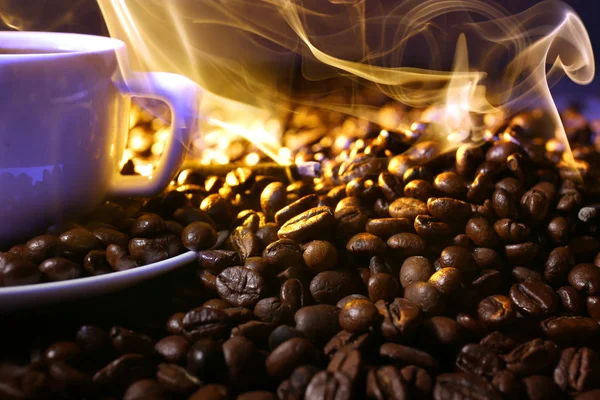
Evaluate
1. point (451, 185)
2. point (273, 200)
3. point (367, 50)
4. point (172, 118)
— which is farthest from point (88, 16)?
point (451, 185)

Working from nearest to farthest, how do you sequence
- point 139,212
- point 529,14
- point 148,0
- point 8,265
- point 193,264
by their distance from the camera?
1. point 8,265
2. point 193,264
3. point 139,212
4. point 148,0
5. point 529,14

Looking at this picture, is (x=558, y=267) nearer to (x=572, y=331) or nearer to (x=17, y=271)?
(x=572, y=331)

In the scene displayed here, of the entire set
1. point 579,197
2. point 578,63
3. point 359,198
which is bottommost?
point 359,198

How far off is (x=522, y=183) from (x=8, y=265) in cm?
133

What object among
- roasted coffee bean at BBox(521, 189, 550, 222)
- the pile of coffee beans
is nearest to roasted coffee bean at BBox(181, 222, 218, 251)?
the pile of coffee beans

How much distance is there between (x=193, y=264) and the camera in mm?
1446

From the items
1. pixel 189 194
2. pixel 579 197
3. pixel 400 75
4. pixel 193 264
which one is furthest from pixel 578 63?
pixel 193 264

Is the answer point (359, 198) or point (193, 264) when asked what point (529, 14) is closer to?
point (359, 198)

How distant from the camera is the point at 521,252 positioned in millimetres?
1425

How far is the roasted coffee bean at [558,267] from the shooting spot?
141cm

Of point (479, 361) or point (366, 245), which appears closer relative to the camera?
point (479, 361)

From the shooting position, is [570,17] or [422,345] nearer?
[422,345]

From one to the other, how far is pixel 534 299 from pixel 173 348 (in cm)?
78

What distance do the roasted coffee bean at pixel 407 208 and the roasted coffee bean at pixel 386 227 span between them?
0.07 meters
